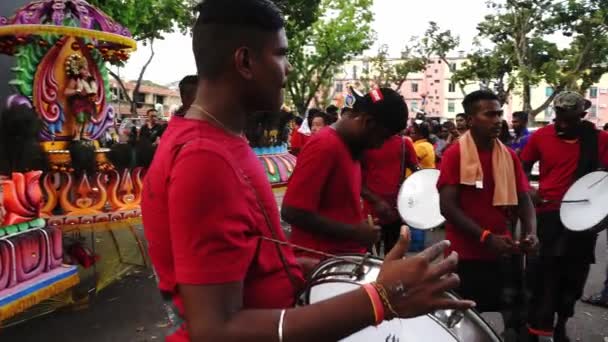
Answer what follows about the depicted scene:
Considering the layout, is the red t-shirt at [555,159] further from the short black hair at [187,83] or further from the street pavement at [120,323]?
the short black hair at [187,83]

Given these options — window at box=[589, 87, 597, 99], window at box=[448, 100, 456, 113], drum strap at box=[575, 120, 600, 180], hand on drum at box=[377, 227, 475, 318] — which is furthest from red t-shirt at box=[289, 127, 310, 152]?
window at box=[448, 100, 456, 113]

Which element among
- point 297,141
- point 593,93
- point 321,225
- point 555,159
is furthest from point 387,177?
point 593,93

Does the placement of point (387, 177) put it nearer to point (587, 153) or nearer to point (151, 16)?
point (587, 153)

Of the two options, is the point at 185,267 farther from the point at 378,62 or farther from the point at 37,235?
the point at 378,62

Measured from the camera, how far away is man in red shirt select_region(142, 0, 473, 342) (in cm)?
112

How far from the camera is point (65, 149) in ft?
18.1

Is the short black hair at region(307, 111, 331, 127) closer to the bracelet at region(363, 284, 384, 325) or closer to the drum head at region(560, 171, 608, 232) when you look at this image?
the drum head at region(560, 171, 608, 232)

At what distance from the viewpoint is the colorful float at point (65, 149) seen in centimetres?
460

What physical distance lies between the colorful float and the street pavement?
Answer: 0.61 ft

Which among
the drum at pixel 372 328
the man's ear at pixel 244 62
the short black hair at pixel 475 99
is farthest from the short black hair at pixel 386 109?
the man's ear at pixel 244 62

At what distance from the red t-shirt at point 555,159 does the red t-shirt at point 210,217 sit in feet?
11.7

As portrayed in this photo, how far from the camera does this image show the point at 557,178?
14.6 feet

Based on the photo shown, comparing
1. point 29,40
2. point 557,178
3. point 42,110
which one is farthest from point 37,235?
point 557,178

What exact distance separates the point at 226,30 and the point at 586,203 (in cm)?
360
